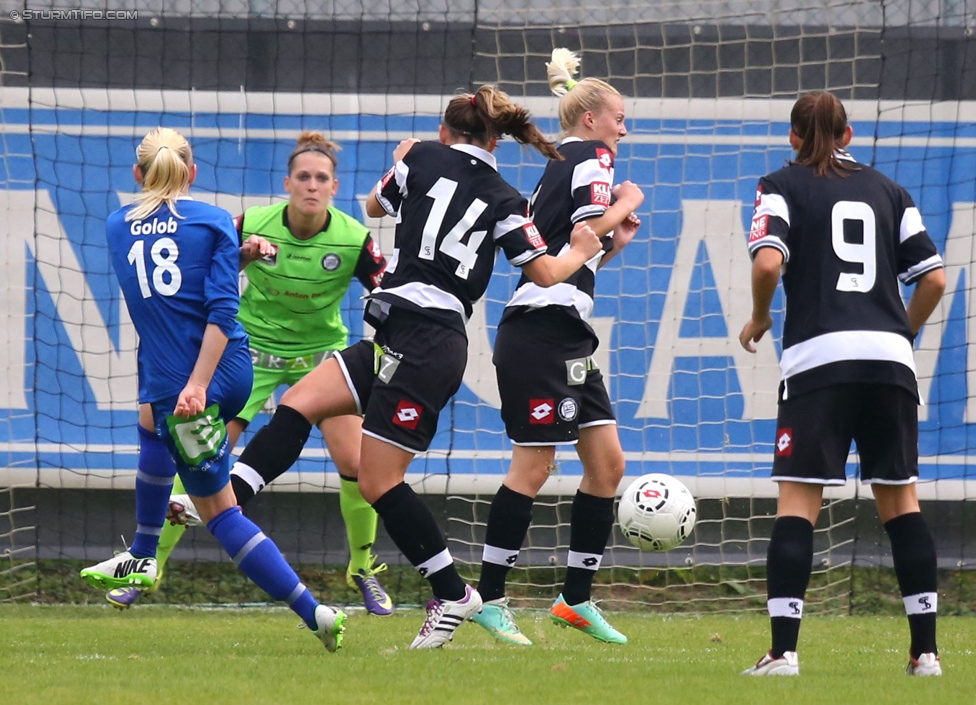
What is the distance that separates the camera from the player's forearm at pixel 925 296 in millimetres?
4445

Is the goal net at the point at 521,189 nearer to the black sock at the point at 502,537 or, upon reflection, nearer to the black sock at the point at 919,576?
the black sock at the point at 502,537

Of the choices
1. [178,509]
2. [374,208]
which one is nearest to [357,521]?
[178,509]

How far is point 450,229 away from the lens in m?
4.92

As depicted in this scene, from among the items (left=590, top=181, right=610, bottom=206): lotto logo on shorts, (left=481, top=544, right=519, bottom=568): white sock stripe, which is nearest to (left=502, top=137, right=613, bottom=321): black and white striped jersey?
(left=590, top=181, right=610, bottom=206): lotto logo on shorts

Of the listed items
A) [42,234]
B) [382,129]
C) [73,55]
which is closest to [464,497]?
[382,129]

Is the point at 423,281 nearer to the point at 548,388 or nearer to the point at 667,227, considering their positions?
the point at 548,388

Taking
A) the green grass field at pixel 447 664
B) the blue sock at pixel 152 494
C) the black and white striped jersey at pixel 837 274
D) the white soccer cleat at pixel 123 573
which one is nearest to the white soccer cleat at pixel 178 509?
the blue sock at pixel 152 494

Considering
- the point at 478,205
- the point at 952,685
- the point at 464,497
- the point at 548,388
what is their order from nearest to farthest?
1. the point at 952,685
2. the point at 478,205
3. the point at 548,388
4. the point at 464,497

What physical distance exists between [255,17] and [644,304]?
114 inches

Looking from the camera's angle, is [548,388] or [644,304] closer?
[548,388]

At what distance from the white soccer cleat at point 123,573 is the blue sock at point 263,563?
95 cm

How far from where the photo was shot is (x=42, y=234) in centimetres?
783

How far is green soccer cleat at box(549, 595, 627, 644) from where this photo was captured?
5.64 meters

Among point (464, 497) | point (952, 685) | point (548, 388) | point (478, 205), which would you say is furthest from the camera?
point (464, 497)
